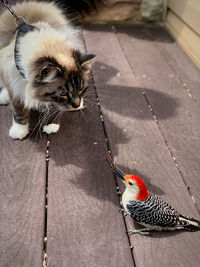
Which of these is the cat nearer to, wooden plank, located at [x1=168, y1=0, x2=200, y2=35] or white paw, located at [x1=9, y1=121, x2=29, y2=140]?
white paw, located at [x1=9, y1=121, x2=29, y2=140]

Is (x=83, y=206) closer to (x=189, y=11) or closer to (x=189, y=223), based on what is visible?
(x=189, y=223)

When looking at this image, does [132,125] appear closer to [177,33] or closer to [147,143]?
[147,143]

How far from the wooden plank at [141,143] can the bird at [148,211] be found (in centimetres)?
5

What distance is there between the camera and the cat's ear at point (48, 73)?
1208mm

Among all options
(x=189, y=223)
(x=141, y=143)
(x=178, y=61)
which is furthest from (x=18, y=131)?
(x=178, y=61)

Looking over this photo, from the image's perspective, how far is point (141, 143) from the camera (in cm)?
160

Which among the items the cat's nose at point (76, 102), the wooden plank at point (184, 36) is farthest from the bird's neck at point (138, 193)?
the wooden plank at point (184, 36)

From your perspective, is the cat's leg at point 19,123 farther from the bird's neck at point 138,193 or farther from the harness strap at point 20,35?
the bird's neck at point 138,193

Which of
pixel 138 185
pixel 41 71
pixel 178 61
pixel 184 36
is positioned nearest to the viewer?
pixel 138 185

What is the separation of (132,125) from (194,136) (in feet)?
1.28

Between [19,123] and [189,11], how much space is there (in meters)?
1.93

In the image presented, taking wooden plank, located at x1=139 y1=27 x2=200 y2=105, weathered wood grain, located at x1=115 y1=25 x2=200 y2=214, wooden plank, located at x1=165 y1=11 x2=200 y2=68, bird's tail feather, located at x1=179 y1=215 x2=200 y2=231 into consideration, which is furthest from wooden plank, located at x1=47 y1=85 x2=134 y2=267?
wooden plank, located at x1=165 y1=11 x2=200 y2=68

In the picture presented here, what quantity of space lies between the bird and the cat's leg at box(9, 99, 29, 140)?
2.47ft

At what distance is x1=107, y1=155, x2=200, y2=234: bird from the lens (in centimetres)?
107
